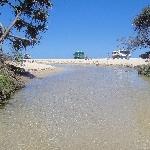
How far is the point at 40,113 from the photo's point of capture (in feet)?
67.3

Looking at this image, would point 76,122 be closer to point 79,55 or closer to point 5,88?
point 5,88

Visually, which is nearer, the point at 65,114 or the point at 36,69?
the point at 65,114

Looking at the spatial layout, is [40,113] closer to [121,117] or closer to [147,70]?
[121,117]

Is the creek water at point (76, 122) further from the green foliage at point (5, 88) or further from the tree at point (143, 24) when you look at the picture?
the tree at point (143, 24)

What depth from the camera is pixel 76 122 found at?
59.6 feet

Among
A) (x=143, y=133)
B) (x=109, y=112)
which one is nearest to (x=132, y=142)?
(x=143, y=133)

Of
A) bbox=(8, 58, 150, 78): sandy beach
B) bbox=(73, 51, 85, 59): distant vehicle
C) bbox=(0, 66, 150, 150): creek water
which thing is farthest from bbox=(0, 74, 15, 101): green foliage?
bbox=(73, 51, 85, 59): distant vehicle

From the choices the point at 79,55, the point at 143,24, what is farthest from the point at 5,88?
the point at 79,55

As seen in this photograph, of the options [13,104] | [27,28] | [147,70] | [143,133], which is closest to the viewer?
[143,133]

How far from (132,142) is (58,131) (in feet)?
10.0

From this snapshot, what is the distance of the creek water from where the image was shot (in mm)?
14533

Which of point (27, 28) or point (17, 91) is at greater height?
point (27, 28)

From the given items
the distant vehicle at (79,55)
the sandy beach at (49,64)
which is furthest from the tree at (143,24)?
the distant vehicle at (79,55)

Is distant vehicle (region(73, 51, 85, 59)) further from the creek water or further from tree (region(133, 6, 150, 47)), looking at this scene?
the creek water
